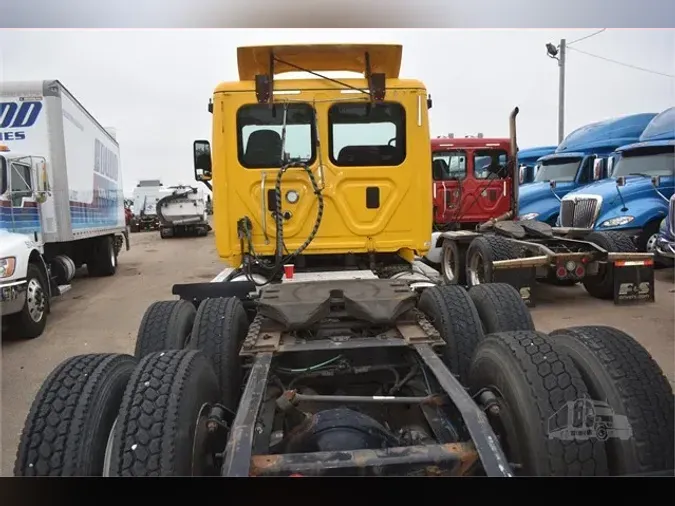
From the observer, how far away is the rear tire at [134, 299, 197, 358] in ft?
10.5

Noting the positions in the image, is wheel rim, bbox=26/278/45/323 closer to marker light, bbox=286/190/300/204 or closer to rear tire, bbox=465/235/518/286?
marker light, bbox=286/190/300/204

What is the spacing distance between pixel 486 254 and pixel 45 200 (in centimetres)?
648

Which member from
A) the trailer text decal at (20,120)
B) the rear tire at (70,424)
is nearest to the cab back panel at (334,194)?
the rear tire at (70,424)

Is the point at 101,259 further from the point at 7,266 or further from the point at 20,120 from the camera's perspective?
the point at 7,266

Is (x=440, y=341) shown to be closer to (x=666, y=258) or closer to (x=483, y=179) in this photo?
(x=666, y=258)

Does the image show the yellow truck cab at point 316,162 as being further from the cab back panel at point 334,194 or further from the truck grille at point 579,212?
the truck grille at point 579,212

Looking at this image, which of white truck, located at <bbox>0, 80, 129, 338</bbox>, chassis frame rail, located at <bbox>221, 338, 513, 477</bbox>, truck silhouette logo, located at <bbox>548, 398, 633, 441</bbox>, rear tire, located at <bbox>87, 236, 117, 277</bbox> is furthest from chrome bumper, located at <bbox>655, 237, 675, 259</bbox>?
rear tire, located at <bbox>87, 236, 117, 277</bbox>

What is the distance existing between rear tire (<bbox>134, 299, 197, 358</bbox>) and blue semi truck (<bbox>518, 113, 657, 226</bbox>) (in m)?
7.90

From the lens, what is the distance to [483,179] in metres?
9.90

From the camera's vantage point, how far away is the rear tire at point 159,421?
5.99 feet

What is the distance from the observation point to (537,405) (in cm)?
194

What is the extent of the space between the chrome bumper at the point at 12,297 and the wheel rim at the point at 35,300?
0.20 metres

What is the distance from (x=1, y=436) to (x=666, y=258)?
7.76 meters

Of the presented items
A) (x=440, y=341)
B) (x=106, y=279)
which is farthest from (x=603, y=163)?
(x=106, y=279)
